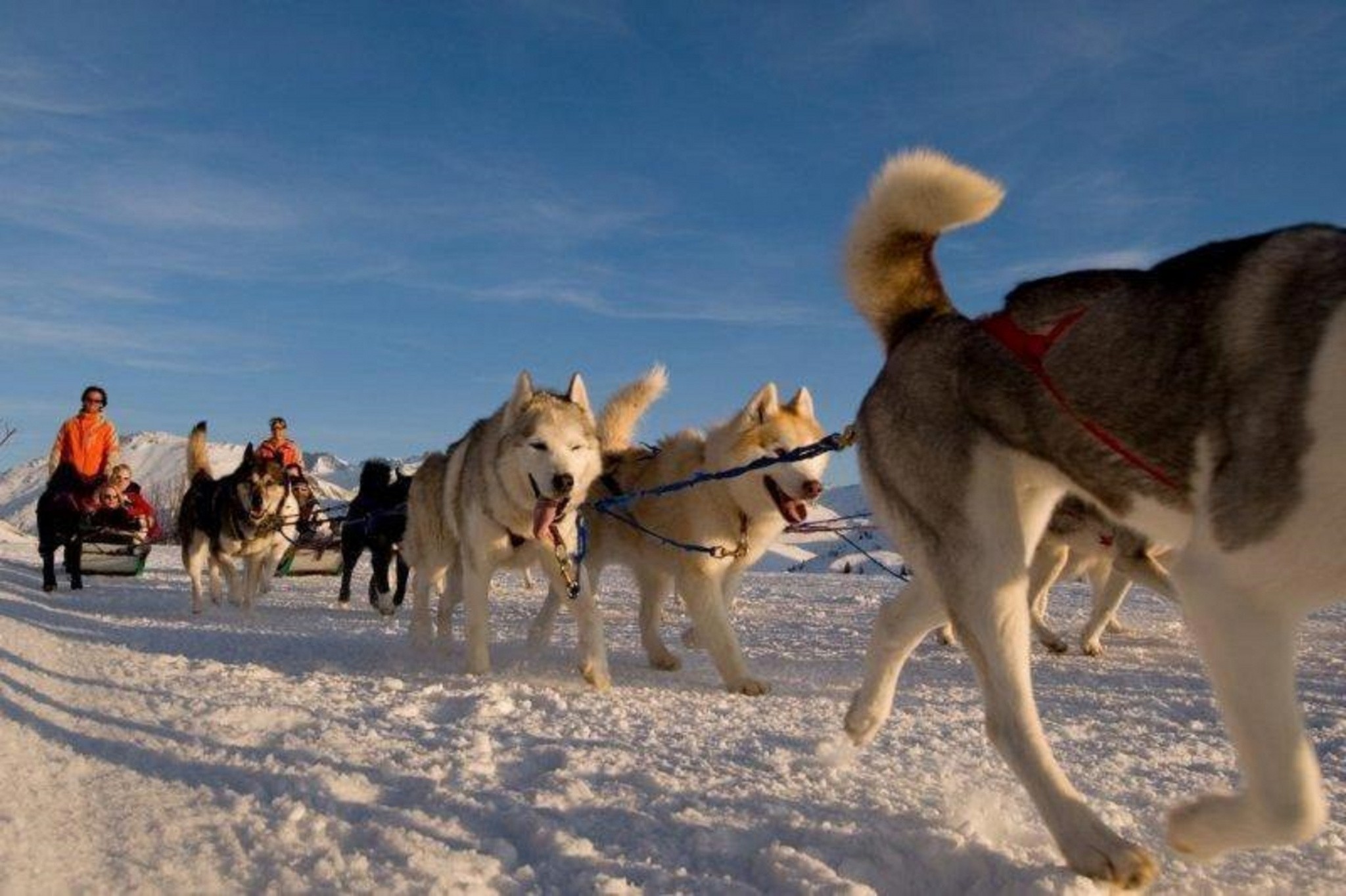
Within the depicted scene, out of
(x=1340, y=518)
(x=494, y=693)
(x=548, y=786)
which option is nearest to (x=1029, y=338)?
(x=1340, y=518)

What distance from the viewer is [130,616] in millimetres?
7621

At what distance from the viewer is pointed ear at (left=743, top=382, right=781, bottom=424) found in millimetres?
5633

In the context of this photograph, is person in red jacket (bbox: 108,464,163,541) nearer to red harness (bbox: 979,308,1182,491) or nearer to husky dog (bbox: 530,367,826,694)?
husky dog (bbox: 530,367,826,694)

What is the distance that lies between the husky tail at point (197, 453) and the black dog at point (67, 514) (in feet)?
3.18

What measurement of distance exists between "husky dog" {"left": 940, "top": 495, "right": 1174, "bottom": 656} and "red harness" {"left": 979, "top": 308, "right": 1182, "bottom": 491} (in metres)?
2.88

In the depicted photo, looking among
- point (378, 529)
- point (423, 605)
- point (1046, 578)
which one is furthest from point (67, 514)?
point (1046, 578)

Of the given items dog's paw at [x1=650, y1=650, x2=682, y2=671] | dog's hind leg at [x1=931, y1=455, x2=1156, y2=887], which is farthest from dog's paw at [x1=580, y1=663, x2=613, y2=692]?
dog's hind leg at [x1=931, y1=455, x2=1156, y2=887]

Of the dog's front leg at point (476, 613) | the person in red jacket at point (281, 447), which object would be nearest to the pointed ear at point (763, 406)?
the dog's front leg at point (476, 613)

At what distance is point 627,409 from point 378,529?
390 cm

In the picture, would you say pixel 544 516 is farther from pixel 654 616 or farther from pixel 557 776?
pixel 557 776

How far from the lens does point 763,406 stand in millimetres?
5676

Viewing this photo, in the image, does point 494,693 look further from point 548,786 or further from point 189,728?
point 548,786

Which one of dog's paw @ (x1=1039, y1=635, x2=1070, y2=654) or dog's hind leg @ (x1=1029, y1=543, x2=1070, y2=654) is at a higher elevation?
dog's hind leg @ (x1=1029, y1=543, x2=1070, y2=654)

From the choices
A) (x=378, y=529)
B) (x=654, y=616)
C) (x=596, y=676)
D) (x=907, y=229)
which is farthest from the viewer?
(x=378, y=529)
